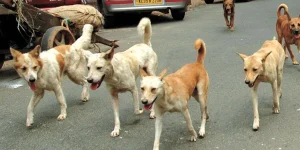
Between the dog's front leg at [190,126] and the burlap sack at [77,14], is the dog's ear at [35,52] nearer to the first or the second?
the dog's front leg at [190,126]

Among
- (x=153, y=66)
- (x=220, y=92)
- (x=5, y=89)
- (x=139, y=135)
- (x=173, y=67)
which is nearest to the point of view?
(x=139, y=135)

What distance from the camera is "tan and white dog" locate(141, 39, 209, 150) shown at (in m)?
4.09

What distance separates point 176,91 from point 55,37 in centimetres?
399

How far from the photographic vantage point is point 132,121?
5500 mm

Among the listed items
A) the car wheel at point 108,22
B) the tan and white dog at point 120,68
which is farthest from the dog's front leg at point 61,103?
the car wheel at point 108,22

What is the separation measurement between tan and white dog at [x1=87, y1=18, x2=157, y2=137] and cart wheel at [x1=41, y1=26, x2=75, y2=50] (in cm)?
221

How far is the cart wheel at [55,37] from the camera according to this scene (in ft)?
24.7

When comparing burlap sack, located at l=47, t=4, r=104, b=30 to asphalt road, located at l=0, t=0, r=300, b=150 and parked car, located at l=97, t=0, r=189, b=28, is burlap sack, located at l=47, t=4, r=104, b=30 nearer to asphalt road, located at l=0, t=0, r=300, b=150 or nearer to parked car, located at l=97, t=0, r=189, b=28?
asphalt road, located at l=0, t=0, r=300, b=150

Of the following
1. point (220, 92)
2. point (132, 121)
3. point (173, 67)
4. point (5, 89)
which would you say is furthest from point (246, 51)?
point (5, 89)

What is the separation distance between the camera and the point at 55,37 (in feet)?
25.3

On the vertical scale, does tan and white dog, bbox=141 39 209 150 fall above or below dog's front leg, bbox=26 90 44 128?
above

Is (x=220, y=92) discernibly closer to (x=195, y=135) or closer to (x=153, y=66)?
(x=153, y=66)

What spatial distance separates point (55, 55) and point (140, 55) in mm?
1270

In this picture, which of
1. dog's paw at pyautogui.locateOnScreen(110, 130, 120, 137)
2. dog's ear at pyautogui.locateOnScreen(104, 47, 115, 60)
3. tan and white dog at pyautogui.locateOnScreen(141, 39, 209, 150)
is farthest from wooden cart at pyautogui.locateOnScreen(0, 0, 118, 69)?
tan and white dog at pyautogui.locateOnScreen(141, 39, 209, 150)
